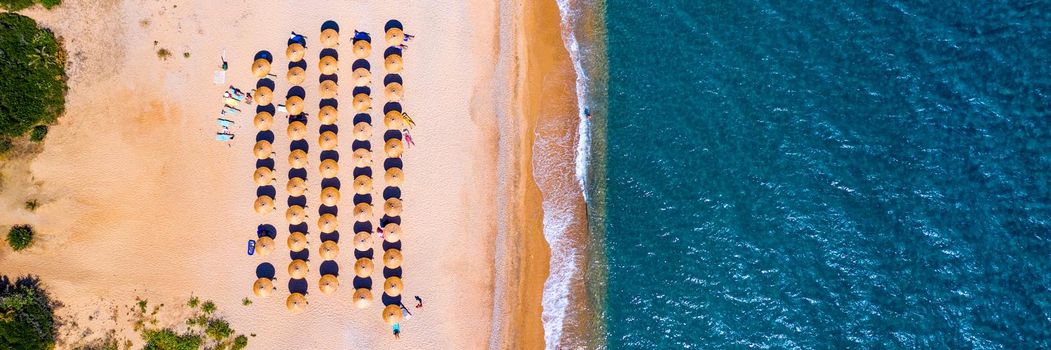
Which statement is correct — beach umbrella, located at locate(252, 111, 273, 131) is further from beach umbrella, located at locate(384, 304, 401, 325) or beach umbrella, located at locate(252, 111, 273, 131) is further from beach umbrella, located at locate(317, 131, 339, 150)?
beach umbrella, located at locate(384, 304, 401, 325)

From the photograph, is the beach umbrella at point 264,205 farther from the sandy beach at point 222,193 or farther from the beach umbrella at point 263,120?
the beach umbrella at point 263,120

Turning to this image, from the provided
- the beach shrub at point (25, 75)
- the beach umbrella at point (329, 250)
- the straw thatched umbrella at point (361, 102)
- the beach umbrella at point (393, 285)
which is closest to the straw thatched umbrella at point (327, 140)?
the straw thatched umbrella at point (361, 102)

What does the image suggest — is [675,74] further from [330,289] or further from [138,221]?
[138,221]

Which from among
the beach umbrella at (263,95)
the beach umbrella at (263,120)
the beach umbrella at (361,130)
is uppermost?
the beach umbrella at (263,95)

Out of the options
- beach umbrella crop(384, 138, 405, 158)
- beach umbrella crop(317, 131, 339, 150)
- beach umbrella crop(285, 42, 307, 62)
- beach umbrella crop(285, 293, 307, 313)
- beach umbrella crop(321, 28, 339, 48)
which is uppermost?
beach umbrella crop(321, 28, 339, 48)

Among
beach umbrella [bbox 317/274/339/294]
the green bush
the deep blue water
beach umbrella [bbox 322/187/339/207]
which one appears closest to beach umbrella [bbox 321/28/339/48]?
beach umbrella [bbox 322/187/339/207]

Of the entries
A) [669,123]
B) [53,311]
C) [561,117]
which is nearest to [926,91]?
[669,123]
